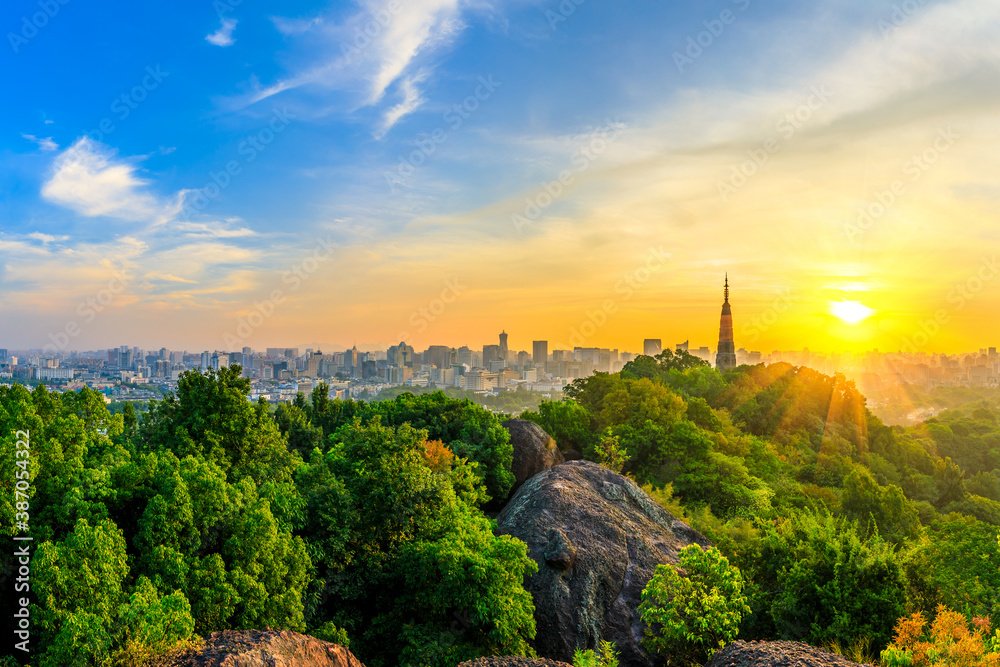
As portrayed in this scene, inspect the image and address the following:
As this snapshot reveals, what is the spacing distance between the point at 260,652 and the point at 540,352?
13486cm

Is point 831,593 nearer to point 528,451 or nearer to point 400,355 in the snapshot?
point 528,451

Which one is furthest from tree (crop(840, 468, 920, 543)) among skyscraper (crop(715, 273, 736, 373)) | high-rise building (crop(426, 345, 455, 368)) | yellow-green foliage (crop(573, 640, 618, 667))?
high-rise building (crop(426, 345, 455, 368))

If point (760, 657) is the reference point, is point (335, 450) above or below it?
above

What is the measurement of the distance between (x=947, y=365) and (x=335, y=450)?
19970cm

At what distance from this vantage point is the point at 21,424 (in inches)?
455

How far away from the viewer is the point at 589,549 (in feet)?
53.9

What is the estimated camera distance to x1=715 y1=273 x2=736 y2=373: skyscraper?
248 feet

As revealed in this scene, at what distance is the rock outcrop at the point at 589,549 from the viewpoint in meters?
14.9

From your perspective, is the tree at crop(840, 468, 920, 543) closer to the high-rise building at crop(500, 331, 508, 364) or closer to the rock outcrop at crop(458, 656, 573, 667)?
the rock outcrop at crop(458, 656, 573, 667)

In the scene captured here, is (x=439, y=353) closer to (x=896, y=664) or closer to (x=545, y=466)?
(x=545, y=466)

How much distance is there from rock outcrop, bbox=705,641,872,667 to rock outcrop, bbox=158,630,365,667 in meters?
6.12

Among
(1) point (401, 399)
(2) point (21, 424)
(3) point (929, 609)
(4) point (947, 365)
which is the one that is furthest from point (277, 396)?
(4) point (947, 365)
